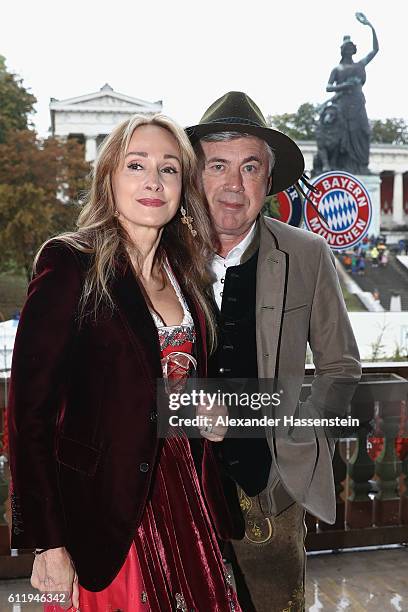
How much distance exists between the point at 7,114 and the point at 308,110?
8340 millimetres

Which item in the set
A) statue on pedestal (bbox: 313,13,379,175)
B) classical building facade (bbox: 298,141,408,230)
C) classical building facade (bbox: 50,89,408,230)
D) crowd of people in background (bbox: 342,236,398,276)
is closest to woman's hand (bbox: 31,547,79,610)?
statue on pedestal (bbox: 313,13,379,175)

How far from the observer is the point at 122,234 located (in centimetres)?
161

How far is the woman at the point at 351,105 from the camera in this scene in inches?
679

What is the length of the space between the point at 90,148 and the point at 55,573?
59.2 ft

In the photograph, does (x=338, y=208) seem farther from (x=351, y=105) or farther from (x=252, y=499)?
(x=351, y=105)

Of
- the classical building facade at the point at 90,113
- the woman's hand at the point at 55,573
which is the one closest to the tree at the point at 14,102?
the classical building facade at the point at 90,113

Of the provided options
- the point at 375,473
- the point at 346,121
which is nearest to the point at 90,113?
the point at 346,121

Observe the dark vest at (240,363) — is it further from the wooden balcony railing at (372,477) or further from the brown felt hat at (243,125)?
the wooden balcony railing at (372,477)

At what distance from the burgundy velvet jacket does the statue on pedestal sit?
55.9 ft

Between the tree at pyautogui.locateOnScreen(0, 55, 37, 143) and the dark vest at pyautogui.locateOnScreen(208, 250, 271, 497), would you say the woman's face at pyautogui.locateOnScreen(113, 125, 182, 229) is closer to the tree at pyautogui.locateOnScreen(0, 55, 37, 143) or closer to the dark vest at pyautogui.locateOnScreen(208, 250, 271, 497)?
the dark vest at pyautogui.locateOnScreen(208, 250, 271, 497)

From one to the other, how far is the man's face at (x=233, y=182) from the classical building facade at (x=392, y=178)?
18872 millimetres

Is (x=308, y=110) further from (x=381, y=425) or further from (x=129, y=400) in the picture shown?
(x=129, y=400)

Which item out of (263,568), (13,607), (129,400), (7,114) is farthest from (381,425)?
(7,114)

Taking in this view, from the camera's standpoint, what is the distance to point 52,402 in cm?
142
